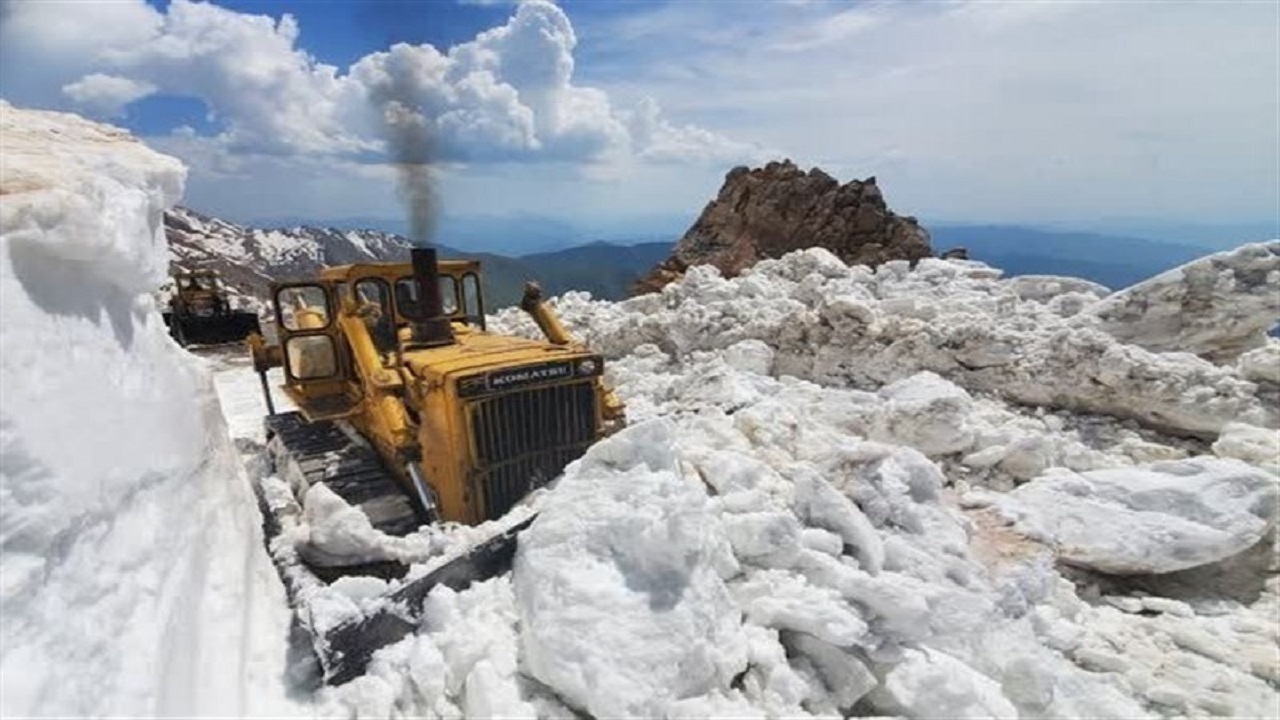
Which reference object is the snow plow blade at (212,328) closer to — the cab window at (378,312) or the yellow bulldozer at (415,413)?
the yellow bulldozer at (415,413)

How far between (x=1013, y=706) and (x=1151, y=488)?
260 centimetres

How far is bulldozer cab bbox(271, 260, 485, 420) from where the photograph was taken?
19.8 feet

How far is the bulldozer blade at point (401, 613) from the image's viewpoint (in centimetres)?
317

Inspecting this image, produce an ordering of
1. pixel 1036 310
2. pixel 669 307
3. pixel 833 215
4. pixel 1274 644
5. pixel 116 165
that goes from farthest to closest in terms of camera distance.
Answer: pixel 833 215, pixel 669 307, pixel 1036 310, pixel 1274 644, pixel 116 165

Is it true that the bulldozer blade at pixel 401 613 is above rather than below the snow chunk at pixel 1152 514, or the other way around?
above

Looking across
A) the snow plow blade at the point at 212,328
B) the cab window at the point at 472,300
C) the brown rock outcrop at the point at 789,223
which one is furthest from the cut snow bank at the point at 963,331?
the brown rock outcrop at the point at 789,223

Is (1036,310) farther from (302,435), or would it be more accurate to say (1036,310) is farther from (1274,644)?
(302,435)

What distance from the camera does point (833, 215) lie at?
27422 mm

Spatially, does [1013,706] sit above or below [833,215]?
below

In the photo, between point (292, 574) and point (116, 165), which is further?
point (292, 574)

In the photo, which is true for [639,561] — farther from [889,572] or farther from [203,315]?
[203,315]

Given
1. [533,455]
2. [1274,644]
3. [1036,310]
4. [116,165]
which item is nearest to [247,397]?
[533,455]

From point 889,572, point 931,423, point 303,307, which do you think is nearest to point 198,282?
point 303,307

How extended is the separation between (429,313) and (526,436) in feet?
4.92
